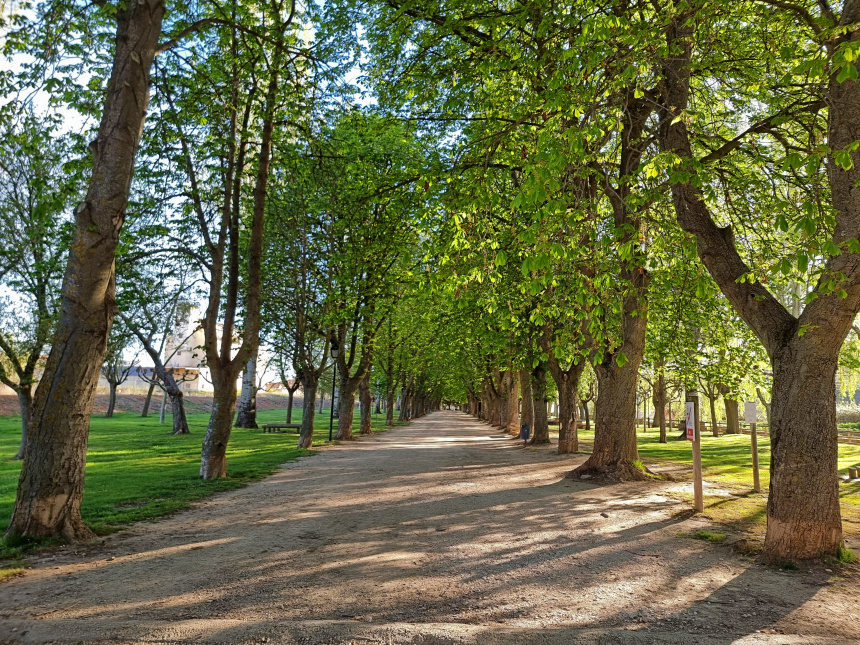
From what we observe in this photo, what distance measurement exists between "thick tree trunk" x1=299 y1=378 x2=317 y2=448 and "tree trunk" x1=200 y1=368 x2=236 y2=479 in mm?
7635

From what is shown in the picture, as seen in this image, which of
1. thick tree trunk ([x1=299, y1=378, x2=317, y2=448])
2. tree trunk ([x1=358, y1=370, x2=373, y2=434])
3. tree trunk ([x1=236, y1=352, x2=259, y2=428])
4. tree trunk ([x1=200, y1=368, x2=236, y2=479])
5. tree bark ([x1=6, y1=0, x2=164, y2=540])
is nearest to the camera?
tree bark ([x1=6, y1=0, x2=164, y2=540])

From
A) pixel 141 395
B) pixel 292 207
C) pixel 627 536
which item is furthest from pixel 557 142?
pixel 141 395

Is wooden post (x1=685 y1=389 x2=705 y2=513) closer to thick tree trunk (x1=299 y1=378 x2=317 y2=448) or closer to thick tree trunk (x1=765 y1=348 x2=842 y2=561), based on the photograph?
thick tree trunk (x1=765 y1=348 x2=842 y2=561)

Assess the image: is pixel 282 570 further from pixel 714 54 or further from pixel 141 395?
pixel 141 395

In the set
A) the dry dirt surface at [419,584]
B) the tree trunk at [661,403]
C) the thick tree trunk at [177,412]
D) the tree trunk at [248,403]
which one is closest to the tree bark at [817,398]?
the dry dirt surface at [419,584]

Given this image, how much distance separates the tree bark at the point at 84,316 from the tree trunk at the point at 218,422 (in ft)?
16.6

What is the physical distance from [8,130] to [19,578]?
17.6 ft

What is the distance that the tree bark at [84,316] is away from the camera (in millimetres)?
5883

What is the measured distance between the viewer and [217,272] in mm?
11312

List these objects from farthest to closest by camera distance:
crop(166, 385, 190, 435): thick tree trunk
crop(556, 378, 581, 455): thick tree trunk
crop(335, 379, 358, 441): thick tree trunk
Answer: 1. crop(166, 385, 190, 435): thick tree trunk
2. crop(335, 379, 358, 441): thick tree trunk
3. crop(556, 378, 581, 455): thick tree trunk

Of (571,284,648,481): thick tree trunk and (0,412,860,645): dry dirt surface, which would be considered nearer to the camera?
(0,412,860,645): dry dirt surface

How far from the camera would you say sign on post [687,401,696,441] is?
8.49 m

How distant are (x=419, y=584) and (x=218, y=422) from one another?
25.9 ft

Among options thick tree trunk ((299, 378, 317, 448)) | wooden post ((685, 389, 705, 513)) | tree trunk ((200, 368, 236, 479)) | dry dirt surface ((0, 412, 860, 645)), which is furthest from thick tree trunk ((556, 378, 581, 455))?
tree trunk ((200, 368, 236, 479))
